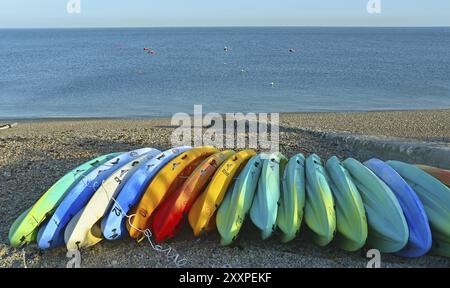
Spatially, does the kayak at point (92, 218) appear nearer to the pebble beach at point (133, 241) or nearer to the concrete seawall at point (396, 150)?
the pebble beach at point (133, 241)

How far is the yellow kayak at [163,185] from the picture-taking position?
14.6 ft

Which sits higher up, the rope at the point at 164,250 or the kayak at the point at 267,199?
the kayak at the point at 267,199

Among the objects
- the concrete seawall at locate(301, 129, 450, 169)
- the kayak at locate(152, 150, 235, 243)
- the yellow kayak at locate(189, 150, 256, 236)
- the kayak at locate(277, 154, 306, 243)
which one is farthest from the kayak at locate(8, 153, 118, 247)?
the concrete seawall at locate(301, 129, 450, 169)

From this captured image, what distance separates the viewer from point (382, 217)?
4273 mm

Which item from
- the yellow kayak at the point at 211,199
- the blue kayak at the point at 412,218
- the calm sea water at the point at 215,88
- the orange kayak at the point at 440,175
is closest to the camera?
the blue kayak at the point at 412,218

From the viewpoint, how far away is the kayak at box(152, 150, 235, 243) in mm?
4395

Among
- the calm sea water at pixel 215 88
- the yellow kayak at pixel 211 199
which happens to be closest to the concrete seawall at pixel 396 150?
the yellow kayak at pixel 211 199

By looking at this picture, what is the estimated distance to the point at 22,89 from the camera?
83.7ft

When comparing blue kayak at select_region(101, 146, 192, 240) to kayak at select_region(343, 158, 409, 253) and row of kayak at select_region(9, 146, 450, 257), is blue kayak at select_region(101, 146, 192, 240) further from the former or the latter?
kayak at select_region(343, 158, 409, 253)

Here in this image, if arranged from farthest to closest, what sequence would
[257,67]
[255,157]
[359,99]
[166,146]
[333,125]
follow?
1. [257,67]
2. [359,99]
3. [333,125]
4. [166,146]
5. [255,157]

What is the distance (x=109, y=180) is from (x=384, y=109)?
16618 mm

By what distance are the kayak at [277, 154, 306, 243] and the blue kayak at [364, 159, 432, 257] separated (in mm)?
947
